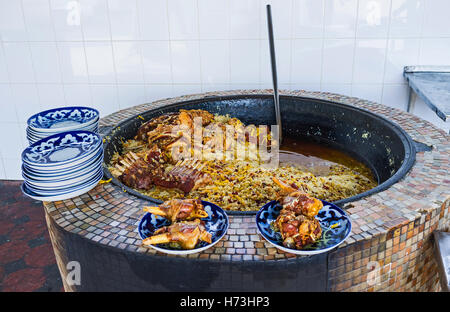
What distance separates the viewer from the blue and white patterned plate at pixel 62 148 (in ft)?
6.79

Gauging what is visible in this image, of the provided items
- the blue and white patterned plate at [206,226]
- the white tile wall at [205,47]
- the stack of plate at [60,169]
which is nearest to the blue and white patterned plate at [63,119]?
the stack of plate at [60,169]

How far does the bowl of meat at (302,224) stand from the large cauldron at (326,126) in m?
0.75

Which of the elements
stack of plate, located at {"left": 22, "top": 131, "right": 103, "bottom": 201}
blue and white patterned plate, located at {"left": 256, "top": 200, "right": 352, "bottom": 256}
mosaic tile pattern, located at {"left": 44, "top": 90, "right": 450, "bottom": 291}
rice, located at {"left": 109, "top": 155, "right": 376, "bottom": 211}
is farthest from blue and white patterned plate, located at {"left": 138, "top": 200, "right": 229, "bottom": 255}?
stack of plate, located at {"left": 22, "top": 131, "right": 103, "bottom": 201}

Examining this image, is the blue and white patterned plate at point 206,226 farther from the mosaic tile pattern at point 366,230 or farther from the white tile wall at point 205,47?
the white tile wall at point 205,47

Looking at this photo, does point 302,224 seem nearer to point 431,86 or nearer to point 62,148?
point 62,148

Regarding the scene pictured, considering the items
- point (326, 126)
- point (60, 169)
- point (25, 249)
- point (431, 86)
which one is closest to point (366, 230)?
point (60, 169)

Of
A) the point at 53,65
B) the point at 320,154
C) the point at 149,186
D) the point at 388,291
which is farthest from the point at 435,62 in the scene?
the point at 53,65

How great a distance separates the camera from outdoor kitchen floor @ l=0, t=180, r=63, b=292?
304 cm

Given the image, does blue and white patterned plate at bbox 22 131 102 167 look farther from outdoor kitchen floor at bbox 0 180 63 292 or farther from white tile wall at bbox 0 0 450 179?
white tile wall at bbox 0 0 450 179

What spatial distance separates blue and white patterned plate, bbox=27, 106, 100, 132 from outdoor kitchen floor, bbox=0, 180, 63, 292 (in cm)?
128

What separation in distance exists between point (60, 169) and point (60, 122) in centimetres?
90

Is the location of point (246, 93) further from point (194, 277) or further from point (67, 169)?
point (194, 277)

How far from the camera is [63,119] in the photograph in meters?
2.79

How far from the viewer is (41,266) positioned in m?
3.21
